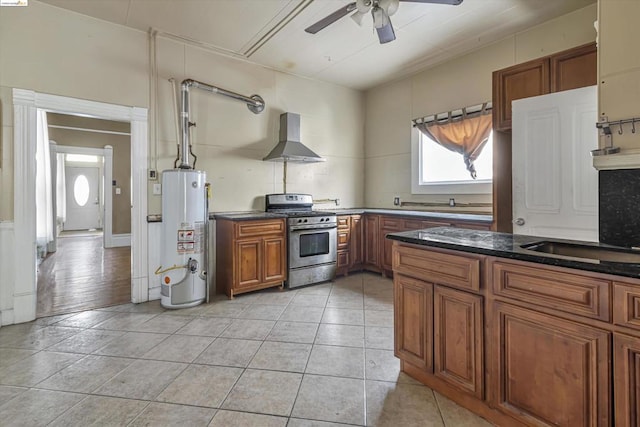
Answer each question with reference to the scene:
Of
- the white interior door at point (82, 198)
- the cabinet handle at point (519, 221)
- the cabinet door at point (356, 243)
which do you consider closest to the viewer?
the cabinet handle at point (519, 221)

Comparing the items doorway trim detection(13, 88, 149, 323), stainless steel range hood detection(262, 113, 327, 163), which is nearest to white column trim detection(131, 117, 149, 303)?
doorway trim detection(13, 88, 149, 323)

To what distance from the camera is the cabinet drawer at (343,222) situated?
14.2 feet

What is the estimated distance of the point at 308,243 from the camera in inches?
155

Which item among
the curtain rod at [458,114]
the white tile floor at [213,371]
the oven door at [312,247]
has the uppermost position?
the curtain rod at [458,114]

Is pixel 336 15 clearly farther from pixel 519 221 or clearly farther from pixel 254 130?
pixel 519 221

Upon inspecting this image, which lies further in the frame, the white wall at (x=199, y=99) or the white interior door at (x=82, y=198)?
the white interior door at (x=82, y=198)

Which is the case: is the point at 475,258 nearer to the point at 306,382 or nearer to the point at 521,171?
the point at 306,382

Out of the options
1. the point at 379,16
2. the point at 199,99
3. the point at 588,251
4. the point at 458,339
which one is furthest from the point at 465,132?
the point at 199,99

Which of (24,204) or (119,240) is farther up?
(24,204)

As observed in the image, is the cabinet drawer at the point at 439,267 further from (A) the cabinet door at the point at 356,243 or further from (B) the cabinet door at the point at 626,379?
(A) the cabinet door at the point at 356,243

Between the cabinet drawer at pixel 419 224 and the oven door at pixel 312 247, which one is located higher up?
the cabinet drawer at pixel 419 224

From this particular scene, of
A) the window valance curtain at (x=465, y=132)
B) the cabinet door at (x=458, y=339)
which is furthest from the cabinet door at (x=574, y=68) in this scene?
the cabinet door at (x=458, y=339)

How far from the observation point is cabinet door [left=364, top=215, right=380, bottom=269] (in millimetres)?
4379

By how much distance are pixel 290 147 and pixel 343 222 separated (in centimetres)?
125
